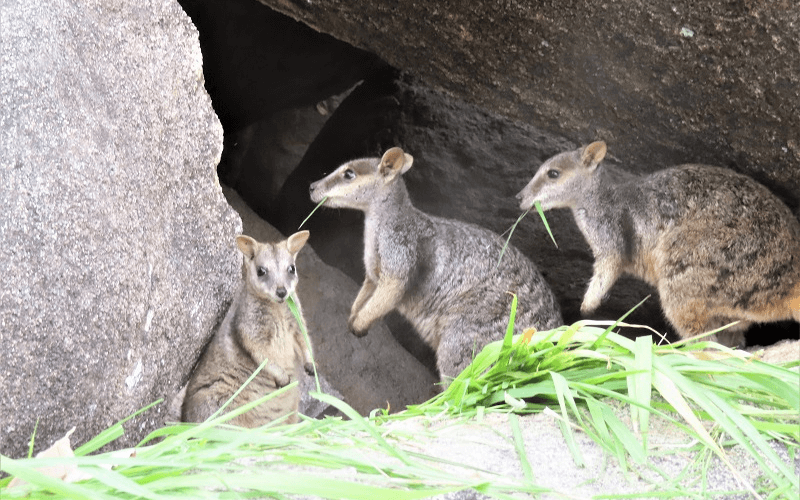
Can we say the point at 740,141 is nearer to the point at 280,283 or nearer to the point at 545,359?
the point at 545,359

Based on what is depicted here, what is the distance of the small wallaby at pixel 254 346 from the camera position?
4.67 metres

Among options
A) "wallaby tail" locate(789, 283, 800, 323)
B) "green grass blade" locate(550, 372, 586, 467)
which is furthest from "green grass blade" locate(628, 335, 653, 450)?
"wallaby tail" locate(789, 283, 800, 323)

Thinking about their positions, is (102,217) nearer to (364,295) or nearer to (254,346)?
(254,346)

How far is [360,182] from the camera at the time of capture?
5617mm

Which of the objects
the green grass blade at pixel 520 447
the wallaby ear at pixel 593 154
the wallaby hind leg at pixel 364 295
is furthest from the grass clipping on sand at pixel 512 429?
the wallaby hind leg at pixel 364 295

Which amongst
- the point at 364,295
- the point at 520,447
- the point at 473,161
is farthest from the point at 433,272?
the point at 520,447

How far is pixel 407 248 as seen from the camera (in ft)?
18.2

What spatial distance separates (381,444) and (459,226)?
318cm

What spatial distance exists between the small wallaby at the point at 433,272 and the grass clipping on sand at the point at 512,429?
1.76 meters

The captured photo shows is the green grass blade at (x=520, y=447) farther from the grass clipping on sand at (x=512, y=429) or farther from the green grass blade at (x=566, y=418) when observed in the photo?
the green grass blade at (x=566, y=418)

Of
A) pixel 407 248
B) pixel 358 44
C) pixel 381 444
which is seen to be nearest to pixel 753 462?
pixel 381 444

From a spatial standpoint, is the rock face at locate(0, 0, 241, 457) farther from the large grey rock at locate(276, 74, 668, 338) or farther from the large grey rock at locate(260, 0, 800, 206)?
the large grey rock at locate(276, 74, 668, 338)

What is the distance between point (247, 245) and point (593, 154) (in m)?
2.27

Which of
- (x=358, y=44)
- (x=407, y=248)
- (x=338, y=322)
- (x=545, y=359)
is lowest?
(x=338, y=322)
